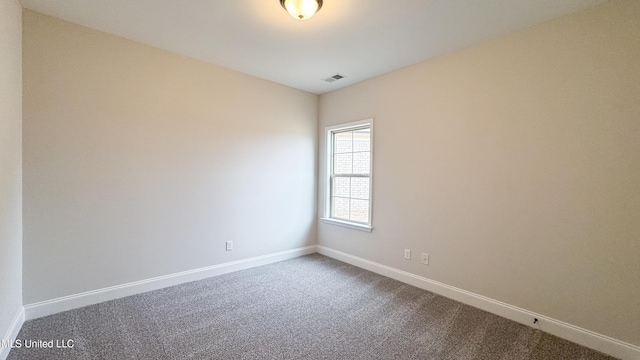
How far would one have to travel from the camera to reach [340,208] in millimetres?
4281

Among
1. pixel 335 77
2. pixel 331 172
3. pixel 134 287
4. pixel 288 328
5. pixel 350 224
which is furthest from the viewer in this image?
pixel 331 172

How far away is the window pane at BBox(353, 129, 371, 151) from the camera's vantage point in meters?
3.85

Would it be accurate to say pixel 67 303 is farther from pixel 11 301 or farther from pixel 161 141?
pixel 161 141

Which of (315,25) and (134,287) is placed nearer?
(315,25)

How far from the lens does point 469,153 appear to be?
2.75m

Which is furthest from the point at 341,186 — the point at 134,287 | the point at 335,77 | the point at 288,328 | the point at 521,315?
the point at 134,287

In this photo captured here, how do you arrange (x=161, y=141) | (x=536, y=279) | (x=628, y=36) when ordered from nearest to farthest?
(x=628, y=36) → (x=536, y=279) → (x=161, y=141)

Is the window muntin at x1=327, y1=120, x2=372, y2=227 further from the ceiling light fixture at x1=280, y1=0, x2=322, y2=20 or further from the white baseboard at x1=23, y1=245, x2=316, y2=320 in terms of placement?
the ceiling light fixture at x1=280, y1=0, x2=322, y2=20

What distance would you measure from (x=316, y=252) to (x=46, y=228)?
3.25 m

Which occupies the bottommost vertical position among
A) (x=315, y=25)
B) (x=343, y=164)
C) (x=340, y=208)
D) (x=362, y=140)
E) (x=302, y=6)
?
(x=340, y=208)

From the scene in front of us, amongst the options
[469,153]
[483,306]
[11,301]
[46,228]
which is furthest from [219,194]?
[483,306]

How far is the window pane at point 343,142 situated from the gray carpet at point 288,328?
2.09 metres

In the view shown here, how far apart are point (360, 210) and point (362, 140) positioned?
1034mm

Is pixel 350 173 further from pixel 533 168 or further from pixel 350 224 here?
pixel 533 168
